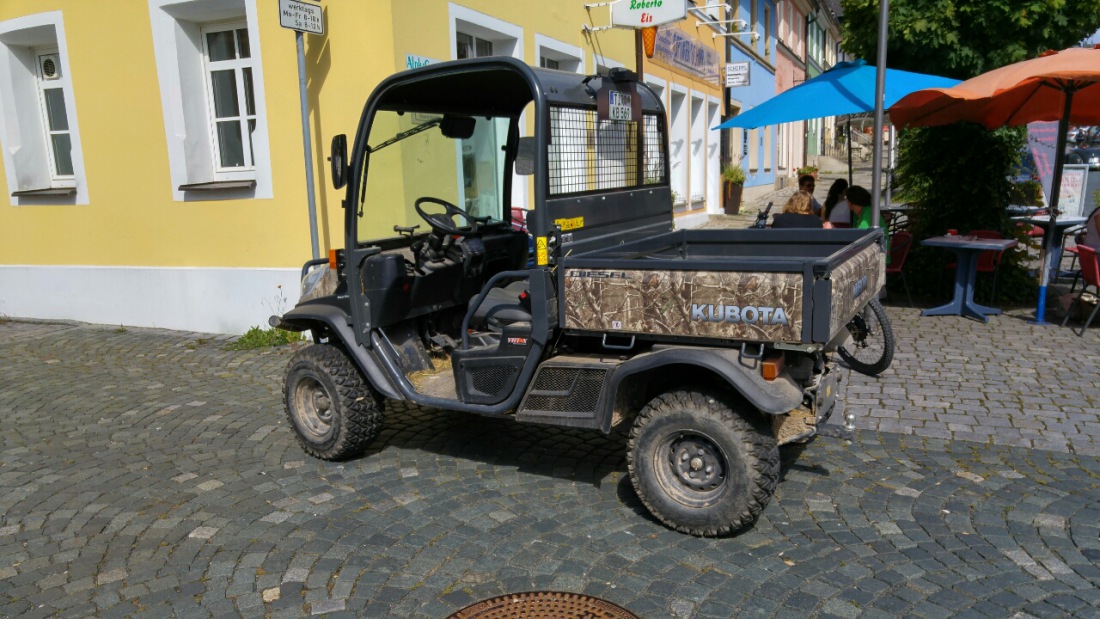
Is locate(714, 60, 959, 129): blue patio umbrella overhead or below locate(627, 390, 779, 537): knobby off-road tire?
overhead

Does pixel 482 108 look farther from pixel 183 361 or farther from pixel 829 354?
pixel 183 361

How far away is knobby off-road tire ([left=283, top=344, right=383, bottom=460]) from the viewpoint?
14.2 ft

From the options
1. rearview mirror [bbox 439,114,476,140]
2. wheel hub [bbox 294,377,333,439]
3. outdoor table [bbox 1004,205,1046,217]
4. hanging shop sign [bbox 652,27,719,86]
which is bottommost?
wheel hub [bbox 294,377,333,439]

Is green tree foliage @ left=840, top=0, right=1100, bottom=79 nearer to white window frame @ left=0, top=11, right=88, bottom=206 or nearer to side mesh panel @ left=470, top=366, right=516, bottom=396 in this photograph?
side mesh panel @ left=470, top=366, right=516, bottom=396

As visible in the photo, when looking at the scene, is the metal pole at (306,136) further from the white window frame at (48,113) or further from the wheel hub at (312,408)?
the white window frame at (48,113)

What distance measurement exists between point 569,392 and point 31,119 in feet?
26.7

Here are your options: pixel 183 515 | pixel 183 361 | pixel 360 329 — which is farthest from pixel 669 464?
pixel 183 361

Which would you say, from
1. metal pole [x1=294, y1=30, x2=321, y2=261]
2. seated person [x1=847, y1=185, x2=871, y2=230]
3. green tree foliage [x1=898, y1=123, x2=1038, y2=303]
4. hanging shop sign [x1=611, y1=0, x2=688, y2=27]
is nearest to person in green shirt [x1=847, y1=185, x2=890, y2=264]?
seated person [x1=847, y1=185, x2=871, y2=230]

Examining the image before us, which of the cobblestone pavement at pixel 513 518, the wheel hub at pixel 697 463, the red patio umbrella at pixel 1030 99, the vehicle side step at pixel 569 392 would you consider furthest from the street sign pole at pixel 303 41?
the red patio umbrella at pixel 1030 99

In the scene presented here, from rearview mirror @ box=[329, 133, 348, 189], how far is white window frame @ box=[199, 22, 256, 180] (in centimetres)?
413

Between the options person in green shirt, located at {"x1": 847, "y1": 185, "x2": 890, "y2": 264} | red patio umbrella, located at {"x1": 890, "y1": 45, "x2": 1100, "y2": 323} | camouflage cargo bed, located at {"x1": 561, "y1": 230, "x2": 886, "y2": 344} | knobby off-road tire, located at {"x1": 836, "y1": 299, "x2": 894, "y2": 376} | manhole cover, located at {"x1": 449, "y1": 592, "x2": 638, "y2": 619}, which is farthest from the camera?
person in green shirt, located at {"x1": 847, "y1": 185, "x2": 890, "y2": 264}

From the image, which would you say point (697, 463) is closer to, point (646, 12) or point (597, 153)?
point (597, 153)

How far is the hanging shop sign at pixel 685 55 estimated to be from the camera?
45.6 ft

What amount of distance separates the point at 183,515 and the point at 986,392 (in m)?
4.83
